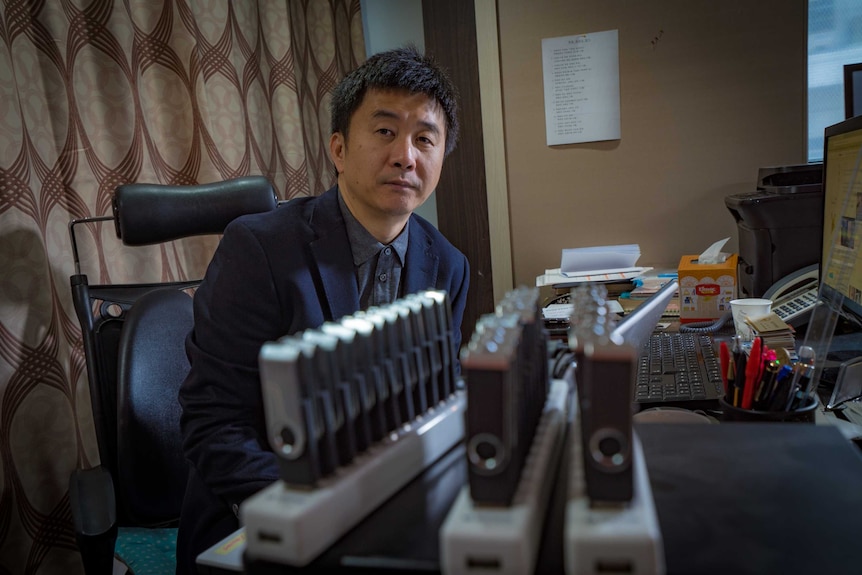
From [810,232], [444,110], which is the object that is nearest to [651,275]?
[810,232]

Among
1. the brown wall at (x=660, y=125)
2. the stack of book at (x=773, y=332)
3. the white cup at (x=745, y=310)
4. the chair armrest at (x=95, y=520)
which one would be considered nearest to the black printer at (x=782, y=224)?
the white cup at (x=745, y=310)

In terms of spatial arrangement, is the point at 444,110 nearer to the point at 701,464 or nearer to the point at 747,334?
the point at 747,334

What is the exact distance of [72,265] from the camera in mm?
1550

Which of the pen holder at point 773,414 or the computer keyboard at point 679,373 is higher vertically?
the pen holder at point 773,414

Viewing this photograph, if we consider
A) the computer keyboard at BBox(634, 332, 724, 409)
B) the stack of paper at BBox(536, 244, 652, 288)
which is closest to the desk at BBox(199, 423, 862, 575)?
the computer keyboard at BBox(634, 332, 724, 409)

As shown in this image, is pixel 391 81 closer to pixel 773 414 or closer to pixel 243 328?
pixel 243 328

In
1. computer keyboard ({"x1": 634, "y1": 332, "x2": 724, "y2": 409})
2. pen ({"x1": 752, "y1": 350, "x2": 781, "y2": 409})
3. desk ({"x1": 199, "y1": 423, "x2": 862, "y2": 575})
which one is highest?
desk ({"x1": 199, "y1": 423, "x2": 862, "y2": 575})

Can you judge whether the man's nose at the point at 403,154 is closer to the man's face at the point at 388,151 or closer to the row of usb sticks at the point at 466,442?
the man's face at the point at 388,151

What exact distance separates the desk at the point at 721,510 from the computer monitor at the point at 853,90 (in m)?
1.73

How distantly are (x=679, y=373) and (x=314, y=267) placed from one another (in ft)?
2.31

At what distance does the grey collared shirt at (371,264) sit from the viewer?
1363 mm

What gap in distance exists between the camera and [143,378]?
4.29 feet

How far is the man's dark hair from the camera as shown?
4.31 feet

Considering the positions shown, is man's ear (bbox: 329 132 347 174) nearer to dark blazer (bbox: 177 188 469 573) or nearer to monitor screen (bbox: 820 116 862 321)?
dark blazer (bbox: 177 188 469 573)
